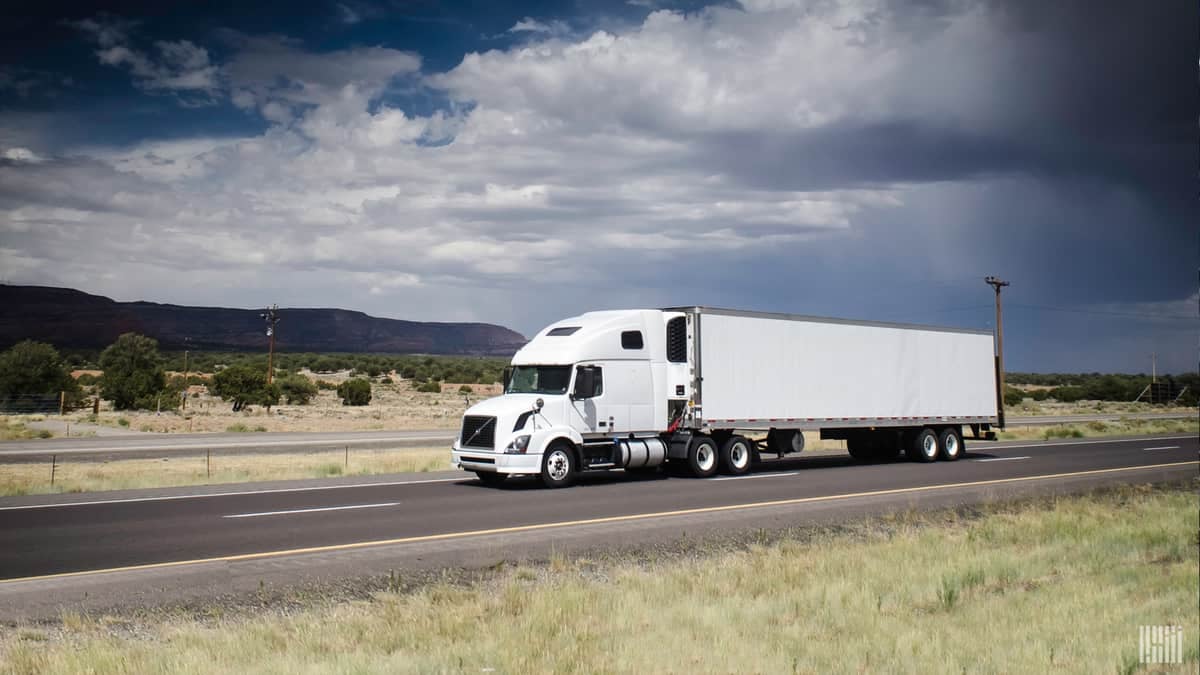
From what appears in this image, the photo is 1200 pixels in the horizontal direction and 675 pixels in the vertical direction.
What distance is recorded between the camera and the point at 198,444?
38.1m

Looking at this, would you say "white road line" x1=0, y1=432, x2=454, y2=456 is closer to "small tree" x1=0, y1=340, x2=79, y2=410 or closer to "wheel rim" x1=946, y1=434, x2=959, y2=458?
"wheel rim" x1=946, y1=434, x2=959, y2=458

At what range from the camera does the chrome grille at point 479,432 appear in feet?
63.3

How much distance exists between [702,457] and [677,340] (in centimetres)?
278

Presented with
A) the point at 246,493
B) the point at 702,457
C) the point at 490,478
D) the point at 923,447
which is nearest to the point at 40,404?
the point at 246,493

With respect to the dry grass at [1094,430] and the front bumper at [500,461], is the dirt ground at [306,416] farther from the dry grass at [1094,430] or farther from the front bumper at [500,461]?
the front bumper at [500,461]

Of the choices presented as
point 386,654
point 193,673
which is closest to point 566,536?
point 386,654

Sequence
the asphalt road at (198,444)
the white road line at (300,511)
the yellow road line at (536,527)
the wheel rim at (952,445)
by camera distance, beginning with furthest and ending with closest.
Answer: the asphalt road at (198,444) → the wheel rim at (952,445) → the white road line at (300,511) → the yellow road line at (536,527)

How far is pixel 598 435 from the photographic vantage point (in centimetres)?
2039

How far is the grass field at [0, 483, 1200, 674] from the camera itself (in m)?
6.72

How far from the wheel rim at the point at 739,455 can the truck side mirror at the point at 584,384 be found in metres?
4.50

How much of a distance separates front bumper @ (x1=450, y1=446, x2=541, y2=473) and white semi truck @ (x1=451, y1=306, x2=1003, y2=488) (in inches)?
1.1

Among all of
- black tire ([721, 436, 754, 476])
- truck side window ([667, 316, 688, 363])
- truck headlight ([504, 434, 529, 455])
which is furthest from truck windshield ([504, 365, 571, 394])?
black tire ([721, 436, 754, 476])

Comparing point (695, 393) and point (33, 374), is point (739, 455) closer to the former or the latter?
point (695, 393)
